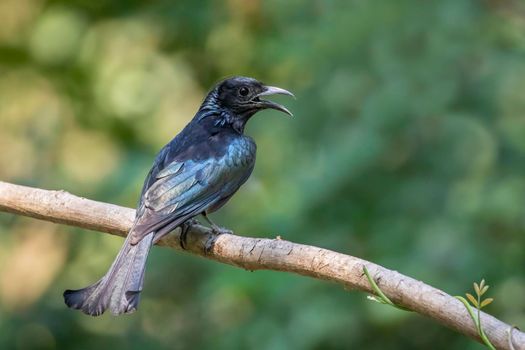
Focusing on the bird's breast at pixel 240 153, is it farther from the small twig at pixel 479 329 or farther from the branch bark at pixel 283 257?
the small twig at pixel 479 329

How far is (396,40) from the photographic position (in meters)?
6.54

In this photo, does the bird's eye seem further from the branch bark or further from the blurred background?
the branch bark

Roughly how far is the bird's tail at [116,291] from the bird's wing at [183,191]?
0.15 m

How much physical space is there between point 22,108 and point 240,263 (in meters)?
4.55

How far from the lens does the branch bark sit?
317cm

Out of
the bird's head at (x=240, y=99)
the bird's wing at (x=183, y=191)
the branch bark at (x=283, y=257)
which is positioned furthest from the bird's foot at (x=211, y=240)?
the bird's head at (x=240, y=99)

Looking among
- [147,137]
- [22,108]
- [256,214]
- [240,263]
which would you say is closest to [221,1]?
[147,137]

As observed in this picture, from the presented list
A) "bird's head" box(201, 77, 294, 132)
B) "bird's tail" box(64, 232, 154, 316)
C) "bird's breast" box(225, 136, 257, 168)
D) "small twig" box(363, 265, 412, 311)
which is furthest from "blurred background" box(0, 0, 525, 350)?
"small twig" box(363, 265, 412, 311)

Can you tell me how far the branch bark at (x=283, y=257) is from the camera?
3.17 metres

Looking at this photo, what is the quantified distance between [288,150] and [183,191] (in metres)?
1.92

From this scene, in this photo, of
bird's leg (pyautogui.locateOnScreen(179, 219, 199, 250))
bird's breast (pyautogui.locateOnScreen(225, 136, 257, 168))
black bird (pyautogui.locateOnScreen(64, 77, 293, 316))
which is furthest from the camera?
bird's breast (pyautogui.locateOnScreen(225, 136, 257, 168))

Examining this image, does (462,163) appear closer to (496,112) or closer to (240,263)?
(496,112)

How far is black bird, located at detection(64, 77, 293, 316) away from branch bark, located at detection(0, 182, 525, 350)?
0.51 ft

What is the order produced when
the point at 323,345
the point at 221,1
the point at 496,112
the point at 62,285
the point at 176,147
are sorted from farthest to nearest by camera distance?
1. the point at 221,1
2. the point at 62,285
3. the point at 496,112
4. the point at 323,345
5. the point at 176,147
